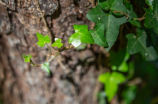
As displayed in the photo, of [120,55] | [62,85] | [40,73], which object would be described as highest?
[120,55]

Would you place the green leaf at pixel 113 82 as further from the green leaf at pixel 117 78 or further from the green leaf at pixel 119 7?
the green leaf at pixel 119 7

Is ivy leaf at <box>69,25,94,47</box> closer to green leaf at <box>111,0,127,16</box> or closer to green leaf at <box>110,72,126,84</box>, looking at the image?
green leaf at <box>111,0,127,16</box>

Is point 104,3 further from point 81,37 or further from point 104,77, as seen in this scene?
point 104,77

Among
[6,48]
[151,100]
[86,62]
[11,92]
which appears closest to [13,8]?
[6,48]

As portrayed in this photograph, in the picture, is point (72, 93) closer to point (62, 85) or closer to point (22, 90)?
point (62, 85)

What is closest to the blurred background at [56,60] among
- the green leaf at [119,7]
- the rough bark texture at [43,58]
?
the rough bark texture at [43,58]

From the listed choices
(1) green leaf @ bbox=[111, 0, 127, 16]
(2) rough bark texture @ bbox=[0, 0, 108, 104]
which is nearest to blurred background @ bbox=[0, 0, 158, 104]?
(2) rough bark texture @ bbox=[0, 0, 108, 104]
